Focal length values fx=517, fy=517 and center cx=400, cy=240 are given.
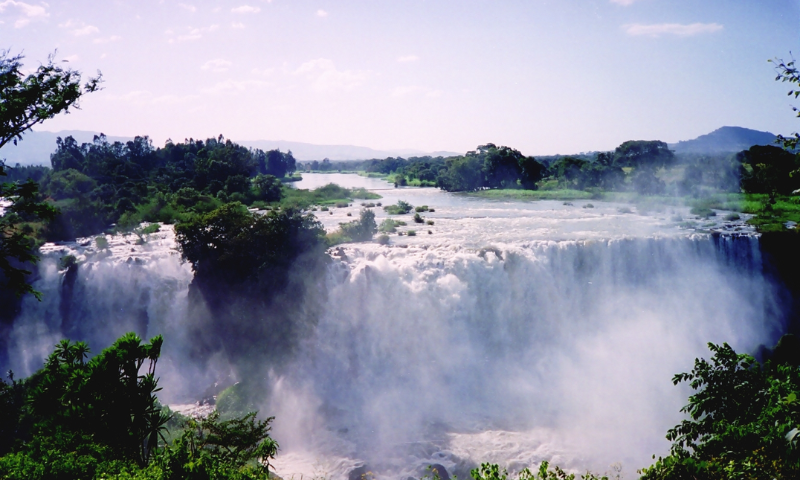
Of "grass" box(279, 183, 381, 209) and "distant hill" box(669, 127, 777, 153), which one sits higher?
"distant hill" box(669, 127, 777, 153)

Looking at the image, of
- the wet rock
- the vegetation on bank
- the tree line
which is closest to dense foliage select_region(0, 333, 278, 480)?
the vegetation on bank

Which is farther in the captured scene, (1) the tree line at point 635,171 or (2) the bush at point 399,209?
(1) the tree line at point 635,171

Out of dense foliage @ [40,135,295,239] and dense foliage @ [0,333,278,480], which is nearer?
dense foliage @ [0,333,278,480]

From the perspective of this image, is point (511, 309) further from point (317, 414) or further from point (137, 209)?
point (137, 209)

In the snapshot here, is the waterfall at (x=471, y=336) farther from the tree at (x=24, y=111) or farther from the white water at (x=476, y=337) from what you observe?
the tree at (x=24, y=111)

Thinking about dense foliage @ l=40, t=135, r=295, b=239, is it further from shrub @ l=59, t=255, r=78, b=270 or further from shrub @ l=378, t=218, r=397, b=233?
shrub @ l=378, t=218, r=397, b=233

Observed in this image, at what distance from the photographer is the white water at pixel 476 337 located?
14.9 m

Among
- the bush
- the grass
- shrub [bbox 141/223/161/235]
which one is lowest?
shrub [bbox 141/223/161/235]

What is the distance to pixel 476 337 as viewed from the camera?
19.9m

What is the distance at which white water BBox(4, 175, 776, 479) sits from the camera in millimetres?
14883

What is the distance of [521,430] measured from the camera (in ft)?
49.6

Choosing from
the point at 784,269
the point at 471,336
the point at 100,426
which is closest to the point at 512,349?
the point at 471,336

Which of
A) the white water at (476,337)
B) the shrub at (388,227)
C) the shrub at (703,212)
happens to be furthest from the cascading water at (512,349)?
the shrub at (703,212)

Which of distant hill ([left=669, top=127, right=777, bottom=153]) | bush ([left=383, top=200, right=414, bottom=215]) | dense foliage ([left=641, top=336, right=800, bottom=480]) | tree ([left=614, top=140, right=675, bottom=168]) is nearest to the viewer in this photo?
dense foliage ([left=641, top=336, right=800, bottom=480])
